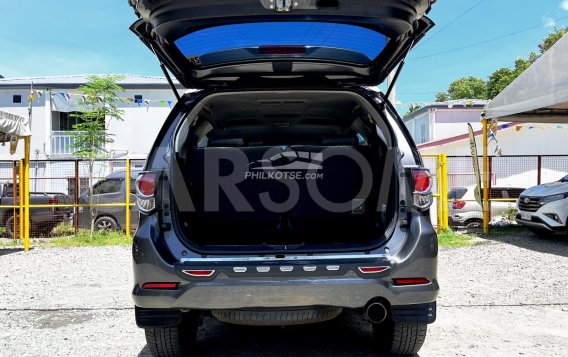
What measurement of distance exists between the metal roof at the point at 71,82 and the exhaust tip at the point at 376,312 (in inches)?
745

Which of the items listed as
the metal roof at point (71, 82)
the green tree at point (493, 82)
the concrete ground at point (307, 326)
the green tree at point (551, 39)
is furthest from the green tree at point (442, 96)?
the concrete ground at point (307, 326)

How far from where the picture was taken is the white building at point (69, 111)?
20516mm

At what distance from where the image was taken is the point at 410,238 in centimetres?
282

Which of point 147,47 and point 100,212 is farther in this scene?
point 100,212

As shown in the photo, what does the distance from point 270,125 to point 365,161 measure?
129 centimetres

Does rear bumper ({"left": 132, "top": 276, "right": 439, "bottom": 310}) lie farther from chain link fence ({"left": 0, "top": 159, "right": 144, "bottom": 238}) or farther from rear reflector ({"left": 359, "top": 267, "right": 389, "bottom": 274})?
chain link fence ({"left": 0, "top": 159, "right": 144, "bottom": 238})

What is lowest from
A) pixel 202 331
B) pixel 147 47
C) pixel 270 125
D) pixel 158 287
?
pixel 202 331

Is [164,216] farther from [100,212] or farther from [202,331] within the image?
[100,212]

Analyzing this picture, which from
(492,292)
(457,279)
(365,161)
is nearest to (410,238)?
(365,161)

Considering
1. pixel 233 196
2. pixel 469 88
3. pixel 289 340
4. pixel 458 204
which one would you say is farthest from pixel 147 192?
pixel 469 88

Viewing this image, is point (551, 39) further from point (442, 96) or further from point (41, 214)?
point (41, 214)

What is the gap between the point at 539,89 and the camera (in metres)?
9.02

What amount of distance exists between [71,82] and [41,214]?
1329 cm

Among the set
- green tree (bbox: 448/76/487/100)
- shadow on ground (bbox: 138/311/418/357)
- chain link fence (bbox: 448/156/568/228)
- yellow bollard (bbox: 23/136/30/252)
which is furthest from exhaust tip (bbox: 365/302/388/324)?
green tree (bbox: 448/76/487/100)
